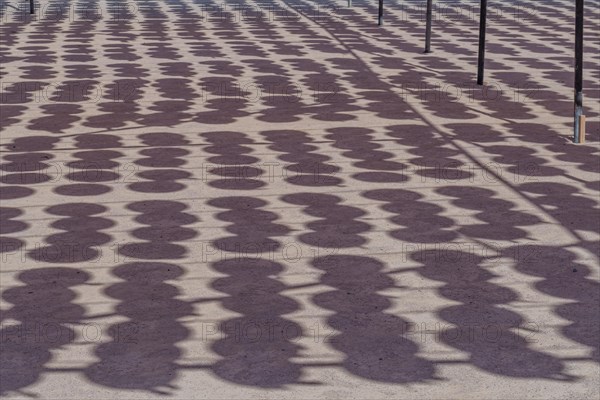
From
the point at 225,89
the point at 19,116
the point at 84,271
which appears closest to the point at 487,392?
the point at 84,271

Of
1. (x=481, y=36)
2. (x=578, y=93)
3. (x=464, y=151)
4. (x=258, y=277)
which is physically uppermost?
(x=481, y=36)

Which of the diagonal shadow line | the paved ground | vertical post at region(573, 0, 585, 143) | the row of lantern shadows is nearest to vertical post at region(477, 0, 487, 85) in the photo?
the paved ground

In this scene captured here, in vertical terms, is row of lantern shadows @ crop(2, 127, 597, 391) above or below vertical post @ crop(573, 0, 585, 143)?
below

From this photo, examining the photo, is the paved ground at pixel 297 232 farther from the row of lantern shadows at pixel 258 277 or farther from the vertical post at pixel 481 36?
the vertical post at pixel 481 36

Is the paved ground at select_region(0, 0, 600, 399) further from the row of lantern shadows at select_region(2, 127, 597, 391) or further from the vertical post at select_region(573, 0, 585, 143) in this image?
the vertical post at select_region(573, 0, 585, 143)

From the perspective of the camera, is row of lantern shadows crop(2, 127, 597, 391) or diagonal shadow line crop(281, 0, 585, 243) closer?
row of lantern shadows crop(2, 127, 597, 391)

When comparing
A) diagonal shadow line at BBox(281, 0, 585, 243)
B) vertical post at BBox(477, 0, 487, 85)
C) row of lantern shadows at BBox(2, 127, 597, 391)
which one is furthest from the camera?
vertical post at BBox(477, 0, 487, 85)

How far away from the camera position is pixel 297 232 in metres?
7.52

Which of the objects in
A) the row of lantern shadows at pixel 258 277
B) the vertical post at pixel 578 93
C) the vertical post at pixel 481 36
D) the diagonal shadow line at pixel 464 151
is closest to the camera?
the row of lantern shadows at pixel 258 277

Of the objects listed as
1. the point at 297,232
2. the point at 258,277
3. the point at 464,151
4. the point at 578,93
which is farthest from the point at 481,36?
the point at 258,277

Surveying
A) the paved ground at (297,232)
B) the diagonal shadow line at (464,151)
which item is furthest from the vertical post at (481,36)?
the diagonal shadow line at (464,151)

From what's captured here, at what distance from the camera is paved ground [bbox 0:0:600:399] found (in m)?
5.31

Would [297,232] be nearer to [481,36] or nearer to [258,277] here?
Result: [258,277]

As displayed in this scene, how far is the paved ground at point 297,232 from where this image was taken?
209 inches
